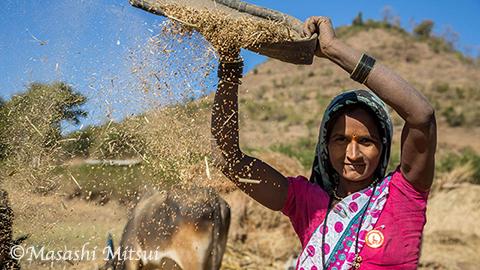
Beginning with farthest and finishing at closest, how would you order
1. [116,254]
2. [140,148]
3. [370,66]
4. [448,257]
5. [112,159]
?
1. [448,257]
2. [116,254]
3. [112,159]
4. [140,148]
5. [370,66]

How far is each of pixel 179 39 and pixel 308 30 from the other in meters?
0.48

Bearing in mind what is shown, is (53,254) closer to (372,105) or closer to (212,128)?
(212,128)

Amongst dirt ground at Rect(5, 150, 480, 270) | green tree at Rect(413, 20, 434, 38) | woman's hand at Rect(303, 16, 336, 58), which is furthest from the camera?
green tree at Rect(413, 20, 434, 38)

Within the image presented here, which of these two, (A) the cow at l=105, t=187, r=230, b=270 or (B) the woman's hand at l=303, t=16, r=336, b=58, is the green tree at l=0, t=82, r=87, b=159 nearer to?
(B) the woman's hand at l=303, t=16, r=336, b=58

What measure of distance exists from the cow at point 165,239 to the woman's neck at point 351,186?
2557mm

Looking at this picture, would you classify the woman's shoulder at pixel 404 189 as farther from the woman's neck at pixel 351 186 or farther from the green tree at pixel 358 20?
the green tree at pixel 358 20

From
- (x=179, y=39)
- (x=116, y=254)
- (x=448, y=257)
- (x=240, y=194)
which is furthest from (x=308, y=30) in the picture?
(x=448, y=257)

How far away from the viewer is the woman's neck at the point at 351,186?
2402 millimetres

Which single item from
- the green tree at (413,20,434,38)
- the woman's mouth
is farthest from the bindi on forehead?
the green tree at (413,20,434,38)

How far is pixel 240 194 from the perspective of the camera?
746 centimetres

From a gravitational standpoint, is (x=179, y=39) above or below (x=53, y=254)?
above

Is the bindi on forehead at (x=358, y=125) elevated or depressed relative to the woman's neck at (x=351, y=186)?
elevated

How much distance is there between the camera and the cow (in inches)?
198

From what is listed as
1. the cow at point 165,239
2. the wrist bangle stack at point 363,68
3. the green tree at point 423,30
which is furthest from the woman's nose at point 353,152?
the green tree at point 423,30
